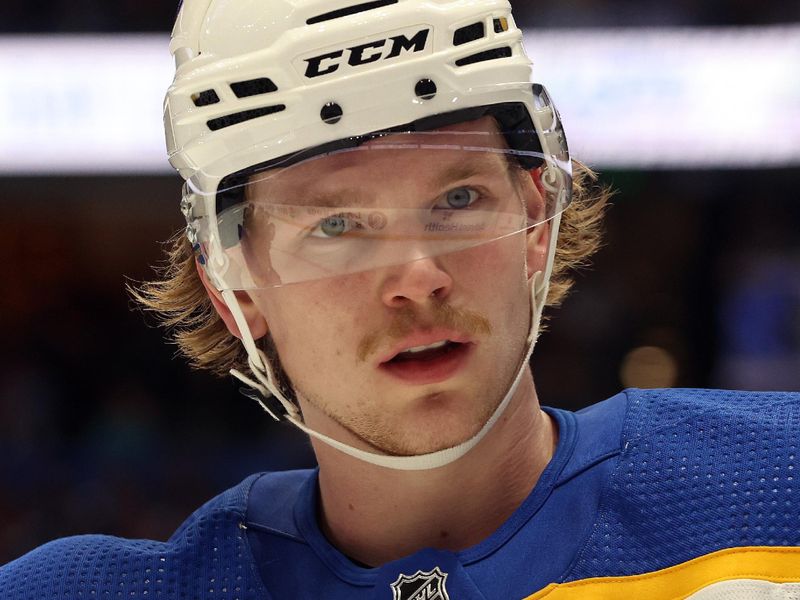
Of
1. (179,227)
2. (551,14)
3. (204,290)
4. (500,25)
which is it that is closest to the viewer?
(500,25)

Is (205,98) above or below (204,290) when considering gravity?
above

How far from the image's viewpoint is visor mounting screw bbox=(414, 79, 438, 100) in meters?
1.61

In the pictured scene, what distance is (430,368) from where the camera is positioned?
157cm

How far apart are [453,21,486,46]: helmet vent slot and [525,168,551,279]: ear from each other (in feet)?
0.70

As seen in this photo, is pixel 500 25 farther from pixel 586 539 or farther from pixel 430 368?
pixel 586 539

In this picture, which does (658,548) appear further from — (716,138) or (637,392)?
(716,138)

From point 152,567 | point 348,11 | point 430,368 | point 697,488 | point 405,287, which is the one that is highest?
point 348,11

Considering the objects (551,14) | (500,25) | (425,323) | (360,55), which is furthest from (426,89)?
(551,14)

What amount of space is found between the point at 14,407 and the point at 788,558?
4732 millimetres

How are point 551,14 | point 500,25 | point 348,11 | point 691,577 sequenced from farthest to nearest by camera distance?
point 551,14, point 500,25, point 348,11, point 691,577

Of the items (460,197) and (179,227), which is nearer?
(460,197)

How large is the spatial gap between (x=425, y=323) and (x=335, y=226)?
184mm

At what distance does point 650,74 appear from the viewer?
5.24m

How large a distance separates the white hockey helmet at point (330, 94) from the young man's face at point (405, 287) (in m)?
0.01
